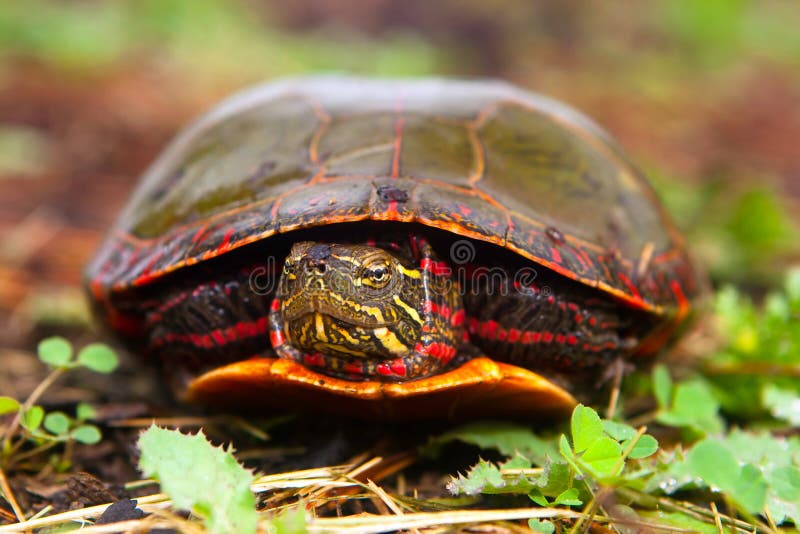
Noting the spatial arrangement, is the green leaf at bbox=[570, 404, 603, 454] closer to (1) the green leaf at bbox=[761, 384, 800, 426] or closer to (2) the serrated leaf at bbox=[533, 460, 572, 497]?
(2) the serrated leaf at bbox=[533, 460, 572, 497]

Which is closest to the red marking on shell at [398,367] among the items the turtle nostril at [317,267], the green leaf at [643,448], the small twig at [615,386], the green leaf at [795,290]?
the turtle nostril at [317,267]

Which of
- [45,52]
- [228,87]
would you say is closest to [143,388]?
[228,87]

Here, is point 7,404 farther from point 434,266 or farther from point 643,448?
point 643,448

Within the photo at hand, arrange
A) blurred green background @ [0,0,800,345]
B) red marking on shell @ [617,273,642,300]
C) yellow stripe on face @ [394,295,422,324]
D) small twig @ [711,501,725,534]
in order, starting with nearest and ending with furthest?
small twig @ [711,501,725,534] < yellow stripe on face @ [394,295,422,324] < red marking on shell @ [617,273,642,300] < blurred green background @ [0,0,800,345]

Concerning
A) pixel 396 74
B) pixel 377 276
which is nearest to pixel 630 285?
pixel 377 276

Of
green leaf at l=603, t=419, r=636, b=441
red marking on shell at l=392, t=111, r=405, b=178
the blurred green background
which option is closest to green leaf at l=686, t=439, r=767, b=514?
green leaf at l=603, t=419, r=636, b=441

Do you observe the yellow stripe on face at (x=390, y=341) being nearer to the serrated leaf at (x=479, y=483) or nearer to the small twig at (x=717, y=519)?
the serrated leaf at (x=479, y=483)
